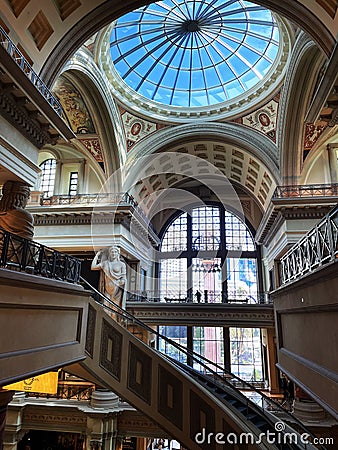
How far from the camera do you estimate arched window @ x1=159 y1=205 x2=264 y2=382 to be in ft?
62.8

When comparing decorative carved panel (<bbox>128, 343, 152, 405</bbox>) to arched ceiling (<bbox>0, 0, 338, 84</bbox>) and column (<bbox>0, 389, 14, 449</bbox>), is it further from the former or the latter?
arched ceiling (<bbox>0, 0, 338, 84</bbox>)

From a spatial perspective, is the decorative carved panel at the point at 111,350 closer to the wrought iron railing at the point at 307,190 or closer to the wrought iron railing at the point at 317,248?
the wrought iron railing at the point at 317,248

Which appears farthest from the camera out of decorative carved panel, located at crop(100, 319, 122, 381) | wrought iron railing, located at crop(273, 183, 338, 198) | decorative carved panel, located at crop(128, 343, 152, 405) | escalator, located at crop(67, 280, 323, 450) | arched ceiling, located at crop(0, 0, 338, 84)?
wrought iron railing, located at crop(273, 183, 338, 198)

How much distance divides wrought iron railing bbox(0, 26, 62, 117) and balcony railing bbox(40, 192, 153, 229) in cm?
690

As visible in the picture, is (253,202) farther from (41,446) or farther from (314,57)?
(41,446)

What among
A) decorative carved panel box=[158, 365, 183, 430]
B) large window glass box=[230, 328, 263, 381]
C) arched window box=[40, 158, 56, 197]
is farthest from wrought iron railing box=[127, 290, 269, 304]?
decorative carved panel box=[158, 365, 183, 430]

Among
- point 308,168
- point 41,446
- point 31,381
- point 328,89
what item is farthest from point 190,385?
point 308,168

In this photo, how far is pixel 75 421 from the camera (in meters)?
11.2

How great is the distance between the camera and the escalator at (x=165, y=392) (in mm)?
6965

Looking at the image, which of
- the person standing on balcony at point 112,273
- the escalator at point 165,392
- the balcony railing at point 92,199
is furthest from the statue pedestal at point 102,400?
the balcony railing at point 92,199

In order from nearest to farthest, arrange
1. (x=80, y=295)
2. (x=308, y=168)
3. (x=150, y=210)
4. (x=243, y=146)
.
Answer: (x=80, y=295) → (x=308, y=168) → (x=243, y=146) → (x=150, y=210)

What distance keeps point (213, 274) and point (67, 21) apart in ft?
52.7

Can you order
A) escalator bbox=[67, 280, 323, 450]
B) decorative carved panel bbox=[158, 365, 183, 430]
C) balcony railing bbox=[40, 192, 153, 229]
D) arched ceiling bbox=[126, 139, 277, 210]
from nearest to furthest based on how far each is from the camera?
escalator bbox=[67, 280, 323, 450] < decorative carved panel bbox=[158, 365, 183, 430] < balcony railing bbox=[40, 192, 153, 229] < arched ceiling bbox=[126, 139, 277, 210]

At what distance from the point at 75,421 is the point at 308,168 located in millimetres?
13216
